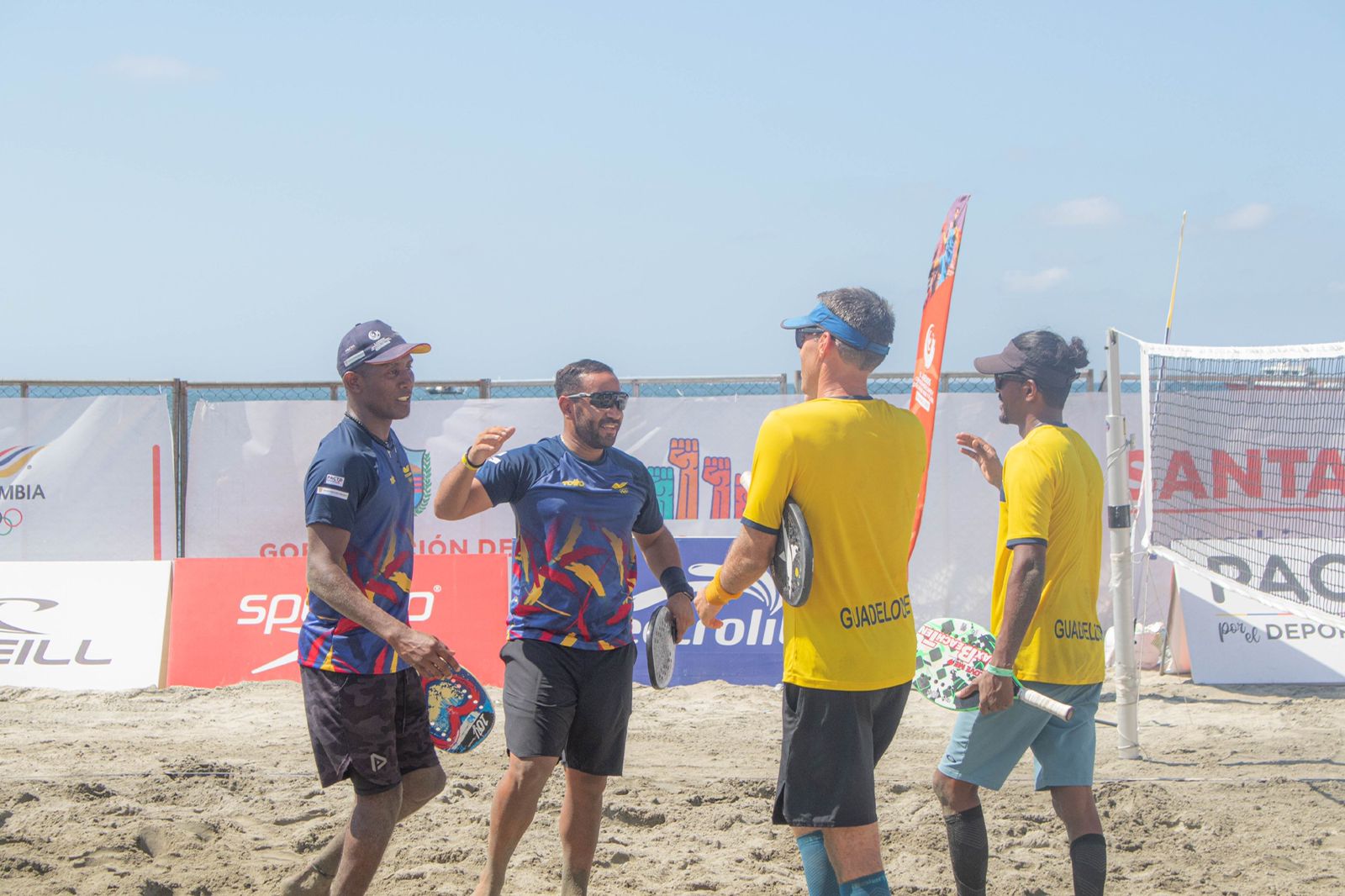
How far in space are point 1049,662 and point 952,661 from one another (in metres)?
0.35

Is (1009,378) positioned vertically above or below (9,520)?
above

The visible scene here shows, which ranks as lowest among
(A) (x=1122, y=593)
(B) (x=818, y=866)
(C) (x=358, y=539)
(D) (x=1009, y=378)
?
(B) (x=818, y=866)

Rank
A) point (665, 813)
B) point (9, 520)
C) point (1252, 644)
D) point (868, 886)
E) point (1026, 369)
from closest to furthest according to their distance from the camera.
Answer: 1. point (868, 886)
2. point (1026, 369)
3. point (665, 813)
4. point (1252, 644)
5. point (9, 520)

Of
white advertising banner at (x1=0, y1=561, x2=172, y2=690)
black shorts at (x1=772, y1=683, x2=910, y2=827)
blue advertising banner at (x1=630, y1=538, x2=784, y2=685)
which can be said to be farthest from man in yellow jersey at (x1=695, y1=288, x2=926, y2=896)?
white advertising banner at (x1=0, y1=561, x2=172, y2=690)

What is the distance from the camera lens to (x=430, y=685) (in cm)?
421

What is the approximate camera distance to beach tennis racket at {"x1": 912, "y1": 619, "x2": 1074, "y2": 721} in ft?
13.9

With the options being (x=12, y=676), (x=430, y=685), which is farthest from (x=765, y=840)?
(x=12, y=676)

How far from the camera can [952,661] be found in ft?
14.1

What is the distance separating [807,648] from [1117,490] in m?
4.23

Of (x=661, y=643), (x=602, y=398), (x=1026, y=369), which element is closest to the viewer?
(x=1026, y=369)

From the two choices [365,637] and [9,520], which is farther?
[9,520]

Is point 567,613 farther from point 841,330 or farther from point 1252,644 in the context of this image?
point 1252,644

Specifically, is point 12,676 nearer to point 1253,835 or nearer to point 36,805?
point 36,805

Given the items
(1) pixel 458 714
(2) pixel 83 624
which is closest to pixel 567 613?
(1) pixel 458 714
